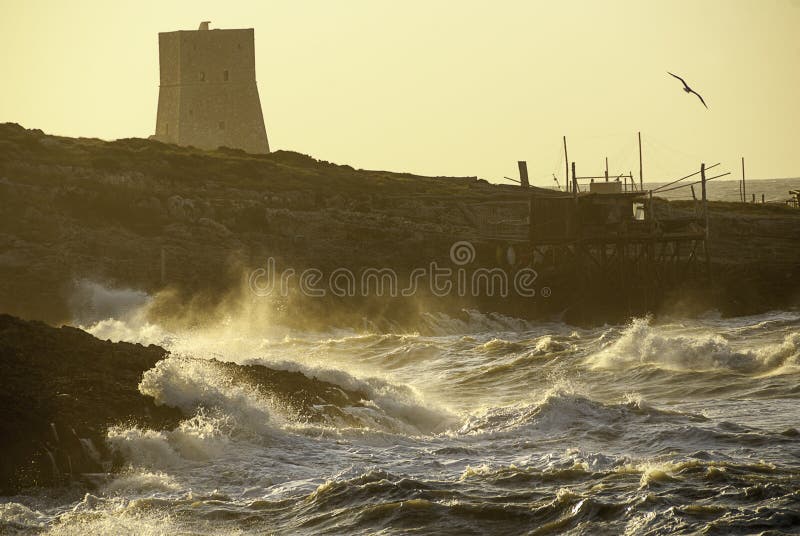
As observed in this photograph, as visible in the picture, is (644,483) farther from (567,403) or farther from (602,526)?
(567,403)

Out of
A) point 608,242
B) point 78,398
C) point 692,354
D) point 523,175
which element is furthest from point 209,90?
point 78,398

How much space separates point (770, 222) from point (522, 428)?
52.2 m

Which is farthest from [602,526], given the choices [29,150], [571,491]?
[29,150]

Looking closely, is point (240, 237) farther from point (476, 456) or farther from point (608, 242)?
point (476, 456)

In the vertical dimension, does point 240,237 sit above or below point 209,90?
below

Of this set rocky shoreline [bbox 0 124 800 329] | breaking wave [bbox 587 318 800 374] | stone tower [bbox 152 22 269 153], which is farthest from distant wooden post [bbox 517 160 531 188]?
breaking wave [bbox 587 318 800 374]

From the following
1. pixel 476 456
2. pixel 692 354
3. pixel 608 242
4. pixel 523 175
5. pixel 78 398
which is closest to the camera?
pixel 78 398

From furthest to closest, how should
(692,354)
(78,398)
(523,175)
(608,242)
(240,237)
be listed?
(523,175) < (240,237) < (608,242) < (692,354) < (78,398)

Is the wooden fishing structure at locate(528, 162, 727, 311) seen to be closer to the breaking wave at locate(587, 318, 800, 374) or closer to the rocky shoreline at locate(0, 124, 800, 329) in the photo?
the rocky shoreline at locate(0, 124, 800, 329)

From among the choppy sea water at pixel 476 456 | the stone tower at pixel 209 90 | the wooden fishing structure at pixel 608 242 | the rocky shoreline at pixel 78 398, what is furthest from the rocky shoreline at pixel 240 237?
the rocky shoreline at pixel 78 398

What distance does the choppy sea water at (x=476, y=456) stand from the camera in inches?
619

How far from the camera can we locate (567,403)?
76.2 ft

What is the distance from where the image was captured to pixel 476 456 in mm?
19656

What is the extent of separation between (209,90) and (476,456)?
196 ft
